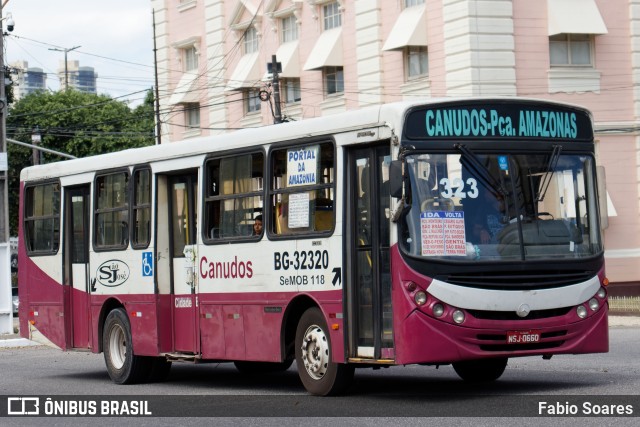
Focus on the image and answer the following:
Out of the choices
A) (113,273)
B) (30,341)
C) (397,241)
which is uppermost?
A: (397,241)

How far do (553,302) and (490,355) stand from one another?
2.85 feet

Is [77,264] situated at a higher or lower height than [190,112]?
lower

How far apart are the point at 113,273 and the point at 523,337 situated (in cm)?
733

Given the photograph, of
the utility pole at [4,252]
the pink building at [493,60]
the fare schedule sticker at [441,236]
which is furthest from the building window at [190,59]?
the fare schedule sticker at [441,236]

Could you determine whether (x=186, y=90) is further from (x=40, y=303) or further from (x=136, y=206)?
(x=136, y=206)

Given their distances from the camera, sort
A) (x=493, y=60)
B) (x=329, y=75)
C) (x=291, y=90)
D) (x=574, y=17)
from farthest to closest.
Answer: (x=291, y=90), (x=329, y=75), (x=574, y=17), (x=493, y=60)

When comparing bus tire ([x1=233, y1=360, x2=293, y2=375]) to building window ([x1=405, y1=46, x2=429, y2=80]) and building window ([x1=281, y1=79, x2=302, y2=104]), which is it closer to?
building window ([x1=405, y1=46, x2=429, y2=80])

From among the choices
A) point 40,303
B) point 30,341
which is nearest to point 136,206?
point 40,303

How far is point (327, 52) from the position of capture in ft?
137

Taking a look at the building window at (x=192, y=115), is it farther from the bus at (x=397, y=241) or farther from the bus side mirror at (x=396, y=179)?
the bus side mirror at (x=396, y=179)

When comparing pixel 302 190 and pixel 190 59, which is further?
pixel 190 59

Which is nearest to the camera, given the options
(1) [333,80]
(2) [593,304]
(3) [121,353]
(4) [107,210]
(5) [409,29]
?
(2) [593,304]

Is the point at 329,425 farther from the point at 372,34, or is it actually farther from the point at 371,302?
the point at 372,34

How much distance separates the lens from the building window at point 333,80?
42.2 m
